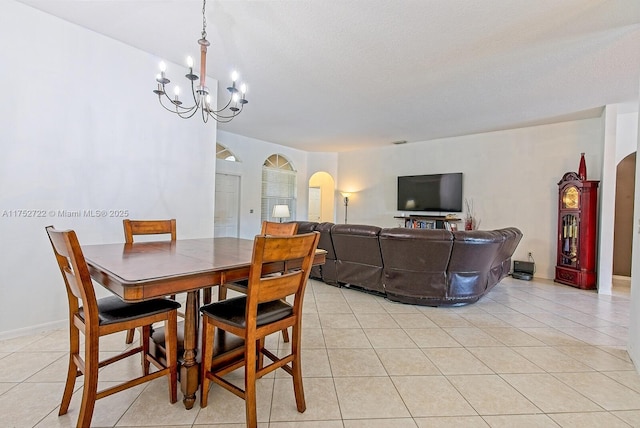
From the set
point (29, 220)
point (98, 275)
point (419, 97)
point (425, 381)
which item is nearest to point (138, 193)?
point (29, 220)

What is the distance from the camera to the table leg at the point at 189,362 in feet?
5.23

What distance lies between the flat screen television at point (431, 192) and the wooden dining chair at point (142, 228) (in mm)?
5180

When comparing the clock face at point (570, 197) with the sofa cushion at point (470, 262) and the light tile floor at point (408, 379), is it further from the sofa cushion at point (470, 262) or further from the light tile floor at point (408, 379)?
the sofa cushion at point (470, 262)

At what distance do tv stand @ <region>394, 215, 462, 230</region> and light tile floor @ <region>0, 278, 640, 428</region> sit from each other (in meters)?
2.98

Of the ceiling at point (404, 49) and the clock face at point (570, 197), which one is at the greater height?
the ceiling at point (404, 49)

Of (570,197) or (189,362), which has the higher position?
(570,197)

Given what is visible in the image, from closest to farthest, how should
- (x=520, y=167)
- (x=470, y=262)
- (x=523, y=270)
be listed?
(x=470, y=262), (x=523, y=270), (x=520, y=167)

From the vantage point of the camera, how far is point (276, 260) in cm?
139

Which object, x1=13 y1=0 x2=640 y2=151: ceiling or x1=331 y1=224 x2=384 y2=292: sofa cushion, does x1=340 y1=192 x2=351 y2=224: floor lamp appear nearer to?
x1=13 y1=0 x2=640 y2=151: ceiling

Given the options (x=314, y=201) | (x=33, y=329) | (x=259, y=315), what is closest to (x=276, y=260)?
(x=259, y=315)

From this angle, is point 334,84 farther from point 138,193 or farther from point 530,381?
point 530,381

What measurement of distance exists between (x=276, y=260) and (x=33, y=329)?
8.25ft

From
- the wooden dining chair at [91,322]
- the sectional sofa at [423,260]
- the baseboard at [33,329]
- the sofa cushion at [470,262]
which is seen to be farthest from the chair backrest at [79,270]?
the sofa cushion at [470,262]

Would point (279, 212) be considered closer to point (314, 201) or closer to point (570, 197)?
point (314, 201)
